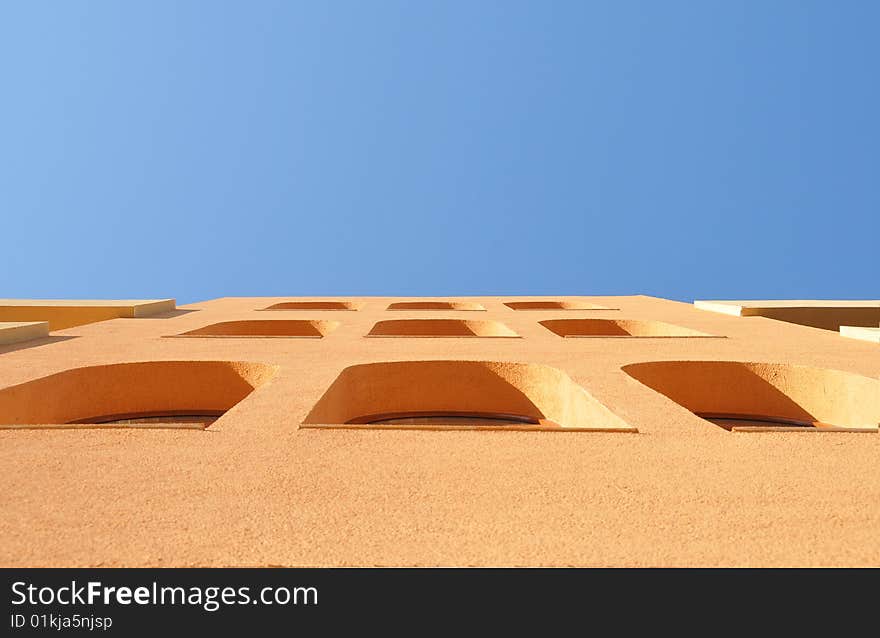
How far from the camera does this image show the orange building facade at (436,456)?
10.2 feet

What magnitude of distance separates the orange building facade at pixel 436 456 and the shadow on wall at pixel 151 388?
0.04 m

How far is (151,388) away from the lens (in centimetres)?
977

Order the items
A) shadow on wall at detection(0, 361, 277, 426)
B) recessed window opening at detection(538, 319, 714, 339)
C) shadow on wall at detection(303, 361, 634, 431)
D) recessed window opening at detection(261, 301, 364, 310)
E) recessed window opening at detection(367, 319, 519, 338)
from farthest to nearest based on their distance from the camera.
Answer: recessed window opening at detection(261, 301, 364, 310) < recessed window opening at detection(538, 319, 714, 339) < recessed window opening at detection(367, 319, 519, 338) < shadow on wall at detection(0, 361, 277, 426) < shadow on wall at detection(303, 361, 634, 431)

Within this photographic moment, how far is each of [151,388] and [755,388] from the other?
10370mm

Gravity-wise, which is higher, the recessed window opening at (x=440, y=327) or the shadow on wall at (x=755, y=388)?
the recessed window opening at (x=440, y=327)

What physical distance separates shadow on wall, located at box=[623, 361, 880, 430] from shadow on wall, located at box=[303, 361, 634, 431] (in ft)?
4.42

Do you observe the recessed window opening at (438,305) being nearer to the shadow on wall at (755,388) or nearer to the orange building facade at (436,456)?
the orange building facade at (436,456)

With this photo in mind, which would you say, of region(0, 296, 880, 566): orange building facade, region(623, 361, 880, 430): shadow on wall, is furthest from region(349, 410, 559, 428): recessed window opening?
region(623, 361, 880, 430): shadow on wall

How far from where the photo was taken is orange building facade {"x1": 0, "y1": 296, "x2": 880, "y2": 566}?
3.11 meters
